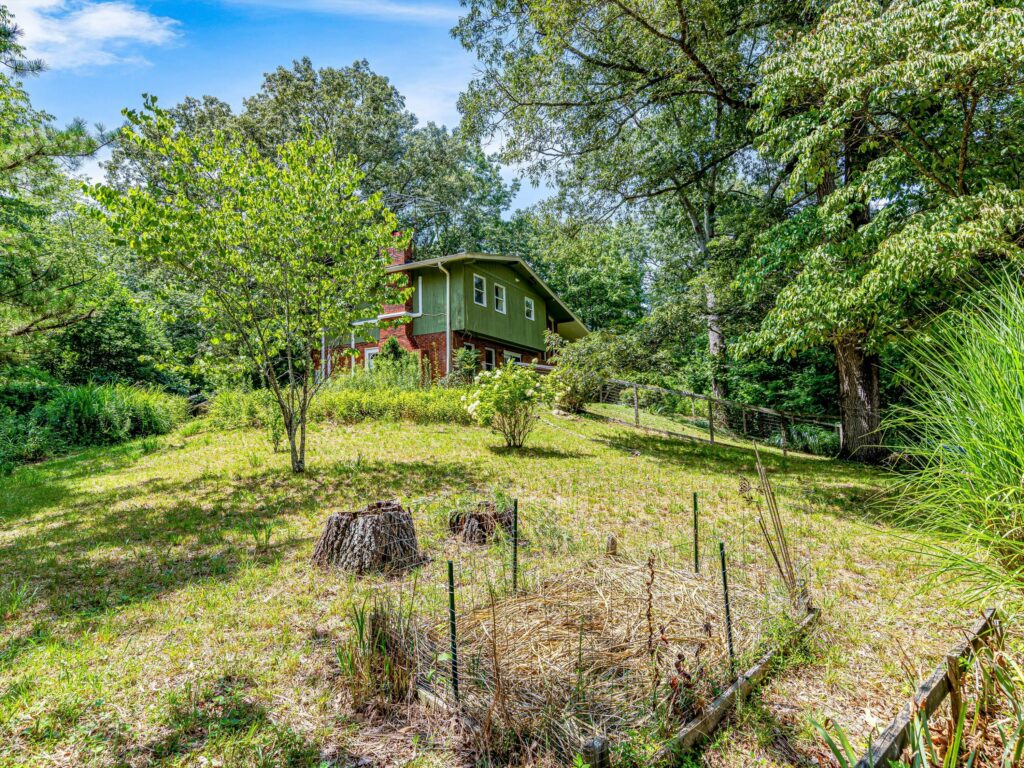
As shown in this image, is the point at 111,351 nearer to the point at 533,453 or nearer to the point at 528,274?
the point at 533,453

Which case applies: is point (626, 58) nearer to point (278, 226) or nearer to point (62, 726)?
point (278, 226)

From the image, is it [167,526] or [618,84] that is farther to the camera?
[618,84]

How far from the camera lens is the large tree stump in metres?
3.84

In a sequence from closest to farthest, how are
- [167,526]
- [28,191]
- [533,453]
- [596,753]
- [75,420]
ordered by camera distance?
[596,753] → [167,526] → [28,191] → [533,453] → [75,420]

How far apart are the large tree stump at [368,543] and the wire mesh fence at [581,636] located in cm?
19

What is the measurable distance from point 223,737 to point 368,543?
1834 mm

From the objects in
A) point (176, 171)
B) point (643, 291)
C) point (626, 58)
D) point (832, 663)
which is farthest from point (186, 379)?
point (643, 291)

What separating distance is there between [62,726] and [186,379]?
17.6m

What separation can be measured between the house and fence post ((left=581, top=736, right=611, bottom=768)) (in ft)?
48.5

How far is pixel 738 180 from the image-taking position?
18.4 m

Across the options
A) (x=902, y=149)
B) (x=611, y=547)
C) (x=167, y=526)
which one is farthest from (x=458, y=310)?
(x=611, y=547)

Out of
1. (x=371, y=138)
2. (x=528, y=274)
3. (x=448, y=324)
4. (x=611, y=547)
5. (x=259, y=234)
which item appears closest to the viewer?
(x=611, y=547)

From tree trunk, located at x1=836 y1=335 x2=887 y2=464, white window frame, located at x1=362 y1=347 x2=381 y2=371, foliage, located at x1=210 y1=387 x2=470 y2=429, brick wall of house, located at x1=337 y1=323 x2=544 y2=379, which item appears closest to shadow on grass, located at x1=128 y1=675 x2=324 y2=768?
foliage, located at x1=210 y1=387 x2=470 y2=429

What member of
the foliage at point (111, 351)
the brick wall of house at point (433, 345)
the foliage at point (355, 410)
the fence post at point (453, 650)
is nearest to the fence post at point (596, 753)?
the fence post at point (453, 650)
